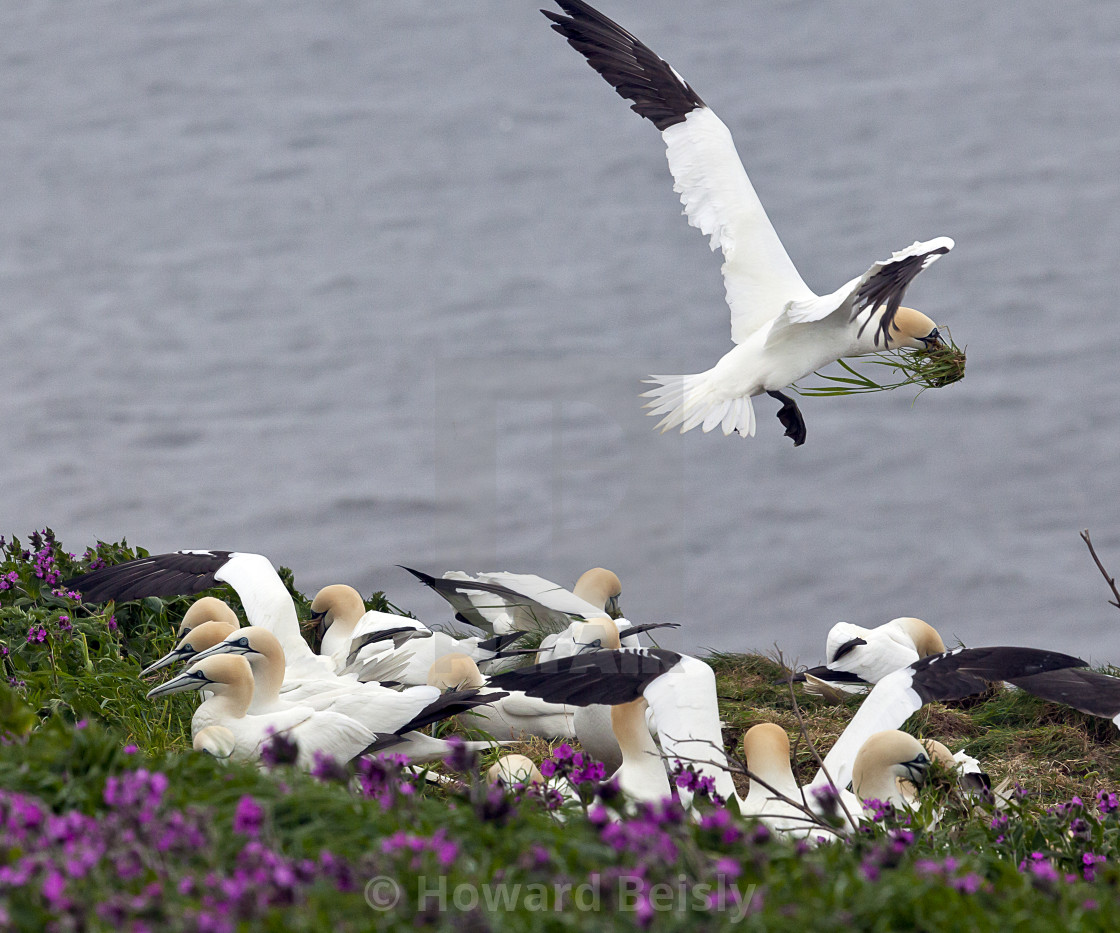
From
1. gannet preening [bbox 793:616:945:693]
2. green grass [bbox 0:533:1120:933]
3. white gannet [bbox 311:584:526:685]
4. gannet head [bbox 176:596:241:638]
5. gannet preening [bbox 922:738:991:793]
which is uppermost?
green grass [bbox 0:533:1120:933]

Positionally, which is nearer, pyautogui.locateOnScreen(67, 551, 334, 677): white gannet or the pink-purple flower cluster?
the pink-purple flower cluster

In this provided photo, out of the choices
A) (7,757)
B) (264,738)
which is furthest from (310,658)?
(7,757)

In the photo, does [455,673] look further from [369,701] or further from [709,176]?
[709,176]

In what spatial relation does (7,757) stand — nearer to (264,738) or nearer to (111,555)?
(264,738)

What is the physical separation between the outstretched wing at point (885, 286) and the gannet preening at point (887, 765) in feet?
4.95

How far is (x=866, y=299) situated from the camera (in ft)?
14.4

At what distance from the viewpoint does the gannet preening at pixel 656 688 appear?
4.18 m

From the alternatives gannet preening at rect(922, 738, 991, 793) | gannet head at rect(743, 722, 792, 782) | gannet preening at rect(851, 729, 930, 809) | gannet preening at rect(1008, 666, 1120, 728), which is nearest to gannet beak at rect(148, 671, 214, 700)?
gannet head at rect(743, 722, 792, 782)

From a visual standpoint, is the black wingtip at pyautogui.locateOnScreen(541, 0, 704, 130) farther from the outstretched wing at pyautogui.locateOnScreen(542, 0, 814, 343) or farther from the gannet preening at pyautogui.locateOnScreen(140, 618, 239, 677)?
the gannet preening at pyautogui.locateOnScreen(140, 618, 239, 677)

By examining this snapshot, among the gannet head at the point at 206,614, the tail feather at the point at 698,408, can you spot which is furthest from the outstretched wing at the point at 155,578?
the tail feather at the point at 698,408

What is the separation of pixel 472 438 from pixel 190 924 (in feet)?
11.6

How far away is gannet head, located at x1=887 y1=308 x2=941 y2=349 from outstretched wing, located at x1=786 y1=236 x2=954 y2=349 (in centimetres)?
7

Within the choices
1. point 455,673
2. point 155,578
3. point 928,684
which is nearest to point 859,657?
point 928,684

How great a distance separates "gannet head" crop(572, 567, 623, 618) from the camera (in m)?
6.17
